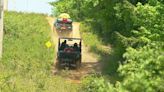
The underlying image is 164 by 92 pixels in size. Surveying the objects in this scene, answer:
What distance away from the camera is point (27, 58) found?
29328 mm

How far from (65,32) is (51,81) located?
1925 centimetres

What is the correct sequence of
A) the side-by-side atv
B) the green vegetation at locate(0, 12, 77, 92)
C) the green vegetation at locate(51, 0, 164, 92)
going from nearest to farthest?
the green vegetation at locate(51, 0, 164, 92), the green vegetation at locate(0, 12, 77, 92), the side-by-side atv

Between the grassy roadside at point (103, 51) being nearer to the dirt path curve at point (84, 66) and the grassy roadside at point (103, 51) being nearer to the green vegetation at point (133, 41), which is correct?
the green vegetation at point (133, 41)

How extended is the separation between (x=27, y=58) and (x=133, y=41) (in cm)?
1058

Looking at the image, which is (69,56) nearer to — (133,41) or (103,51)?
(103,51)

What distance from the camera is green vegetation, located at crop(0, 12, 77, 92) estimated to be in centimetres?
2086

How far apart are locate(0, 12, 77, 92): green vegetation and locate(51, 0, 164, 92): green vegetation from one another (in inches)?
71.9

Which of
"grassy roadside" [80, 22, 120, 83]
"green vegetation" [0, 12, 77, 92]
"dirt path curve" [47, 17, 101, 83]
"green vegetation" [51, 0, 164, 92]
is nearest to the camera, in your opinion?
"green vegetation" [51, 0, 164, 92]

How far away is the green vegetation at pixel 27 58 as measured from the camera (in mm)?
20859

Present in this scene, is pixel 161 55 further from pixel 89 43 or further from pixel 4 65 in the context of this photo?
pixel 89 43

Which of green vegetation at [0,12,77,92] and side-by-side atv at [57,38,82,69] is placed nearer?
green vegetation at [0,12,77,92]

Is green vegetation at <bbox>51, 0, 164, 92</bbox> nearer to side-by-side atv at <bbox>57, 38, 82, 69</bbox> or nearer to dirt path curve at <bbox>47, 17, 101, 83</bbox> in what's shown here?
dirt path curve at <bbox>47, 17, 101, 83</bbox>

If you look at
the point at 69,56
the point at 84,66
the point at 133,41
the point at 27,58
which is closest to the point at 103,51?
the point at 84,66

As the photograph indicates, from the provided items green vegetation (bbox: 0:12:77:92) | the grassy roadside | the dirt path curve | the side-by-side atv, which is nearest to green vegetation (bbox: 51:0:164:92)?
the grassy roadside
